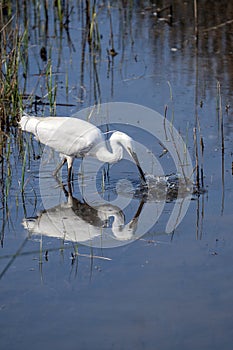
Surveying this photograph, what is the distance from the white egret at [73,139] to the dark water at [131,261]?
0.23 meters

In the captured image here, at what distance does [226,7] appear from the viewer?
11.1 meters

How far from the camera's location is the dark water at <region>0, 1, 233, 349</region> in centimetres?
394

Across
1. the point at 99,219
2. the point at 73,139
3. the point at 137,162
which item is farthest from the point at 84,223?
the point at 73,139

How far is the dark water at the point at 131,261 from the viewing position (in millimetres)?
3938

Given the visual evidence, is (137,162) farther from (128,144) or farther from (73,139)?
(73,139)

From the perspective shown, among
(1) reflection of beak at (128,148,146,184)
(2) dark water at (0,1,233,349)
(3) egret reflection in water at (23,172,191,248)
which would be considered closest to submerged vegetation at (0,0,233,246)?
(2) dark water at (0,1,233,349)

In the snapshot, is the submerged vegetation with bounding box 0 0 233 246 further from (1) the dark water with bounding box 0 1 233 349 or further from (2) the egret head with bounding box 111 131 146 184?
(2) the egret head with bounding box 111 131 146 184

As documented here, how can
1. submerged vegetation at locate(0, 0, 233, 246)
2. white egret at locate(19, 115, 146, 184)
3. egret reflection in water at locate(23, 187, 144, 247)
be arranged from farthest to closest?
submerged vegetation at locate(0, 0, 233, 246)
white egret at locate(19, 115, 146, 184)
egret reflection in water at locate(23, 187, 144, 247)

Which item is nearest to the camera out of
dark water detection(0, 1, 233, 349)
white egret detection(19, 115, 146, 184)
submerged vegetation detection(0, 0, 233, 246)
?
dark water detection(0, 1, 233, 349)

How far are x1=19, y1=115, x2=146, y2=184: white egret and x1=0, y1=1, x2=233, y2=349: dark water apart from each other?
229 mm

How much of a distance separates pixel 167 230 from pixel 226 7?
6669 mm

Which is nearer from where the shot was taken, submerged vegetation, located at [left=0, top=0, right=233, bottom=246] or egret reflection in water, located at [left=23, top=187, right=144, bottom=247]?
egret reflection in water, located at [left=23, top=187, right=144, bottom=247]

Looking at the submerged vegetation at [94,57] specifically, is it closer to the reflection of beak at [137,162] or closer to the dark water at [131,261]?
the dark water at [131,261]

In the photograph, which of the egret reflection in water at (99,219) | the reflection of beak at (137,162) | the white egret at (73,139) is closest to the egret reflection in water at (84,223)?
the egret reflection in water at (99,219)
